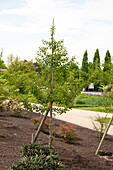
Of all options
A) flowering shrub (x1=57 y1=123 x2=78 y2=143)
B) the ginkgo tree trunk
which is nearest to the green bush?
the ginkgo tree trunk

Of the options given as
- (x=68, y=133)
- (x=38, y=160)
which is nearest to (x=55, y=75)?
(x=38, y=160)

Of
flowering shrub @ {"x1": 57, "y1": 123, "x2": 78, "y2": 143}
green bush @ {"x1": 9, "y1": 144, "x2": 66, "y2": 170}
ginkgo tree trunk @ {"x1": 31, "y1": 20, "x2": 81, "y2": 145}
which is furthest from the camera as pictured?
flowering shrub @ {"x1": 57, "y1": 123, "x2": 78, "y2": 143}

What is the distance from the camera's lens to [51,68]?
4.90m

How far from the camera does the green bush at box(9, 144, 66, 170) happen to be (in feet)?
11.6

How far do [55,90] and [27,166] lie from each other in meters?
1.68

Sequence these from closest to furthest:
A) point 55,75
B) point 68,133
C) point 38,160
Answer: point 38,160 < point 55,75 < point 68,133

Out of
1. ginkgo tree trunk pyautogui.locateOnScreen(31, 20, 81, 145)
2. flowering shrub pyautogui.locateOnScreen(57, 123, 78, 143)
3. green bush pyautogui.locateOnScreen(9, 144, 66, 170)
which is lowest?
flowering shrub pyautogui.locateOnScreen(57, 123, 78, 143)

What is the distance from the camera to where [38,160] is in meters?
3.73

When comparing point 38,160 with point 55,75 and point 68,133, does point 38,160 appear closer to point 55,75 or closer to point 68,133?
point 55,75

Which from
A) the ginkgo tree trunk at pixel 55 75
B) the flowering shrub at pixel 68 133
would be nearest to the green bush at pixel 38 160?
the ginkgo tree trunk at pixel 55 75

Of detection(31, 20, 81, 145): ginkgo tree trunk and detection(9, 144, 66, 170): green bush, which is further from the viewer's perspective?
detection(31, 20, 81, 145): ginkgo tree trunk

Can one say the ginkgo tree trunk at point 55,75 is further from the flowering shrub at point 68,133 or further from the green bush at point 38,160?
the flowering shrub at point 68,133

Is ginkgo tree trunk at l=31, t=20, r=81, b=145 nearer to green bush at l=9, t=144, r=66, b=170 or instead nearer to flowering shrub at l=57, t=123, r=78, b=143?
green bush at l=9, t=144, r=66, b=170

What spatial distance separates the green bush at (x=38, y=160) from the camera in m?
3.52
